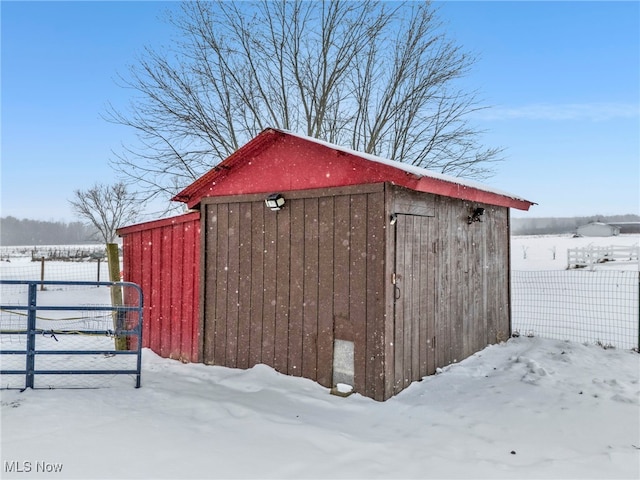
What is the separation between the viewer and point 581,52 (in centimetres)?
1180

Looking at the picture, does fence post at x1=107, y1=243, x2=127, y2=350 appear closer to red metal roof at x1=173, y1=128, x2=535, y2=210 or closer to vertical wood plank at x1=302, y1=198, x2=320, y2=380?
red metal roof at x1=173, y1=128, x2=535, y2=210

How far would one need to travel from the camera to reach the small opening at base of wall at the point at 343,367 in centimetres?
425

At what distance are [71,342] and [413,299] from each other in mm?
6143

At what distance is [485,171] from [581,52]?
453 cm

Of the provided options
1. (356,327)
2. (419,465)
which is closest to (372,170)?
(356,327)

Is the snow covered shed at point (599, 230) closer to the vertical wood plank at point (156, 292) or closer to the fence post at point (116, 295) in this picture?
the vertical wood plank at point (156, 292)

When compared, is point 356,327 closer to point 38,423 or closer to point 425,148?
point 38,423

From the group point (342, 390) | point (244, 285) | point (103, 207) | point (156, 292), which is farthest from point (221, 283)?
point (103, 207)

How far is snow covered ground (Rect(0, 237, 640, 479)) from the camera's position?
2.72 metres

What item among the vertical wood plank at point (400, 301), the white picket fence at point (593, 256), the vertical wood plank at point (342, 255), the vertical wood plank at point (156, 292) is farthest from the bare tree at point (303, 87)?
the white picket fence at point (593, 256)

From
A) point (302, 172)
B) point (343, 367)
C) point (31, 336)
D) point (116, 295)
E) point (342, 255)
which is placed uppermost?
point (302, 172)

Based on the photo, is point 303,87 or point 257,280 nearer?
point 257,280

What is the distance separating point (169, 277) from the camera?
6.12 m

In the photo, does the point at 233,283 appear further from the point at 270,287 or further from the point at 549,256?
the point at 549,256
